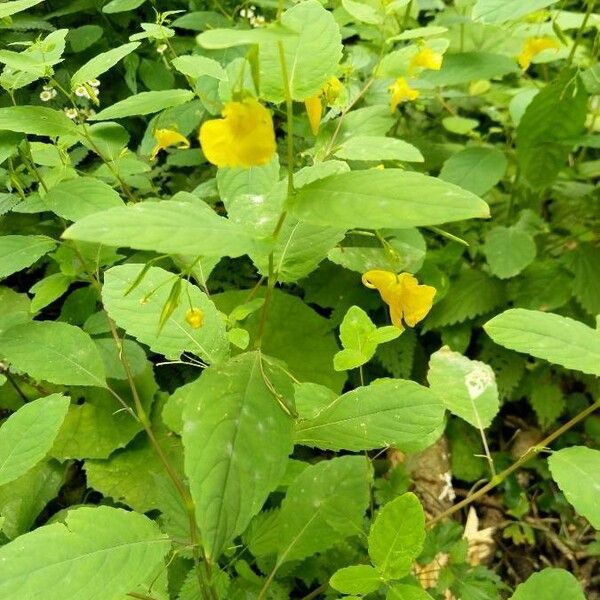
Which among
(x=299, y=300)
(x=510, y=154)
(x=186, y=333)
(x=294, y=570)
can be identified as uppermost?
(x=186, y=333)

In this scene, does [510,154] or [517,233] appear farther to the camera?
[510,154]

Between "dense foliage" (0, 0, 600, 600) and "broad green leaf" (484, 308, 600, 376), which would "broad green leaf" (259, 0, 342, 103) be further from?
"broad green leaf" (484, 308, 600, 376)

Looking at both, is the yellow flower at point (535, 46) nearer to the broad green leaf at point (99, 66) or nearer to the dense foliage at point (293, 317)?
the dense foliage at point (293, 317)

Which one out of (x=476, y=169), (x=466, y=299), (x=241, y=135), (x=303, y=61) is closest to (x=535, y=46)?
(x=476, y=169)

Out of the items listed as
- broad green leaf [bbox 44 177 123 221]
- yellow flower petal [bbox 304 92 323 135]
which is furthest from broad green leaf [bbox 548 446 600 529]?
broad green leaf [bbox 44 177 123 221]

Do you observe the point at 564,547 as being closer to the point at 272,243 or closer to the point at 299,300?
the point at 299,300

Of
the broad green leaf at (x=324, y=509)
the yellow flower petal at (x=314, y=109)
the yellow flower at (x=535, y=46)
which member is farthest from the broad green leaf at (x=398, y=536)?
the yellow flower at (x=535, y=46)

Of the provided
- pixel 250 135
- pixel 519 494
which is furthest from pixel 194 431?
pixel 519 494
